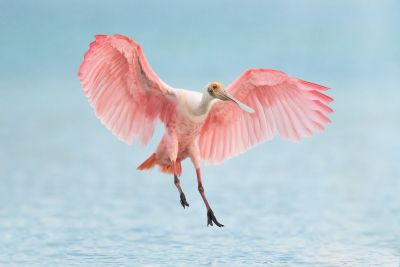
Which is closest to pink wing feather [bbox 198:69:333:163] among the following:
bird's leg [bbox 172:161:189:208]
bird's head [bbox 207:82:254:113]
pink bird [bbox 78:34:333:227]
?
pink bird [bbox 78:34:333:227]

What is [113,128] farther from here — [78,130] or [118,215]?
[78,130]

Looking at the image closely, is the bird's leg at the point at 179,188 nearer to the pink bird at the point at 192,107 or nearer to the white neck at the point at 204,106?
the pink bird at the point at 192,107

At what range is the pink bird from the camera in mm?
8914

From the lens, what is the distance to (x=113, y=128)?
30.7 feet

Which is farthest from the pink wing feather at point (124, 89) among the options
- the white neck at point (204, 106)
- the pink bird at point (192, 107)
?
the white neck at point (204, 106)

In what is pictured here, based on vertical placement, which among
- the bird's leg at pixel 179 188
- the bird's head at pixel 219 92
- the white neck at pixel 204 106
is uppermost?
the bird's head at pixel 219 92

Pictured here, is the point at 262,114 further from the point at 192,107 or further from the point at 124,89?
the point at 124,89

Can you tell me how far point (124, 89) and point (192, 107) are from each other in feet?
1.97

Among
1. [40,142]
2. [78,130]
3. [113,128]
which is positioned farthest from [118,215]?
[78,130]

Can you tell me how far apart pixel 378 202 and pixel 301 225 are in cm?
154

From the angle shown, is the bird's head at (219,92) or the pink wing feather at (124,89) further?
the pink wing feather at (124,89)

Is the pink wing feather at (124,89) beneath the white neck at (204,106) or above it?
above

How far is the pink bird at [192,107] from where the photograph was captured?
891 cm

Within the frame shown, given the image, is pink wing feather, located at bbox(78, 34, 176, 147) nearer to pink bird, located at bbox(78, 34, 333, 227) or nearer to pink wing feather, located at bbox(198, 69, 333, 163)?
pink bird, located at bbox(78, 34, 333, 227)
